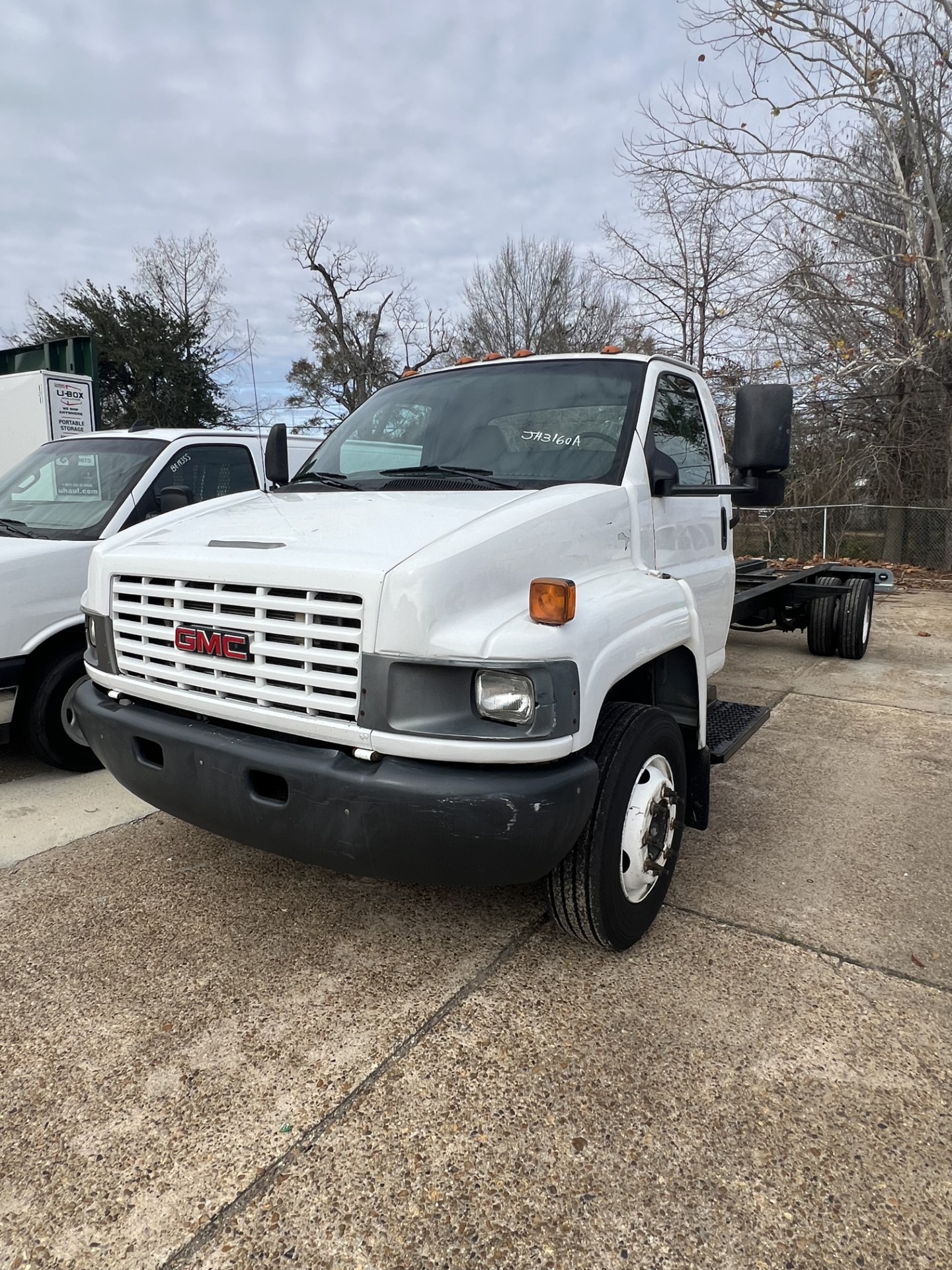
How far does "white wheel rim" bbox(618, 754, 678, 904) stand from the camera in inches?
112

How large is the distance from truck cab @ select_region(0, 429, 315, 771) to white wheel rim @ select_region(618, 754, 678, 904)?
2.66m

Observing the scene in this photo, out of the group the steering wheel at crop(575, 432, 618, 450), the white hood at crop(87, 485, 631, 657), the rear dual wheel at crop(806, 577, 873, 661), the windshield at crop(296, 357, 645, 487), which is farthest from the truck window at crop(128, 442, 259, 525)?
the rear dual wheel at crop(806, 577, 873, 661)

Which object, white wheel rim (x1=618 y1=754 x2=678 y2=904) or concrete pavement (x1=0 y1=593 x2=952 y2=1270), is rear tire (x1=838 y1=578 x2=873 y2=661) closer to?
concrete pavement (x1=0 y1=593 x2=952 y2=1270)

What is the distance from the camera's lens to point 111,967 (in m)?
2.83

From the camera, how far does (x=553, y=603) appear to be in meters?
2.36

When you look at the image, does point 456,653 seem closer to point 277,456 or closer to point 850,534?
point 277,456

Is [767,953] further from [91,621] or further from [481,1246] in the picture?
[91,621]

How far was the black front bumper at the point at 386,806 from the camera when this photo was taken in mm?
2262

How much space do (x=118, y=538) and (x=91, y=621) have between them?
13.5 inches

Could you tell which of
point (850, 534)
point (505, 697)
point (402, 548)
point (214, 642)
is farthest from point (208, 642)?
point (850, 534)

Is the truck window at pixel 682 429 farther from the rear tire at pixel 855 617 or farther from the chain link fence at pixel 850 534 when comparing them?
the chain link fence at pixel 850 534

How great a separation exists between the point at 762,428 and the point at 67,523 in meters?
4.06

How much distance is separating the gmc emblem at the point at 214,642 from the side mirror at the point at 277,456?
65.3 inches

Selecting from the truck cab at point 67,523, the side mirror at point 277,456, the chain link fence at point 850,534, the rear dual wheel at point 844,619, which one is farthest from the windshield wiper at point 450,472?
the chain link fence at point 850,534
